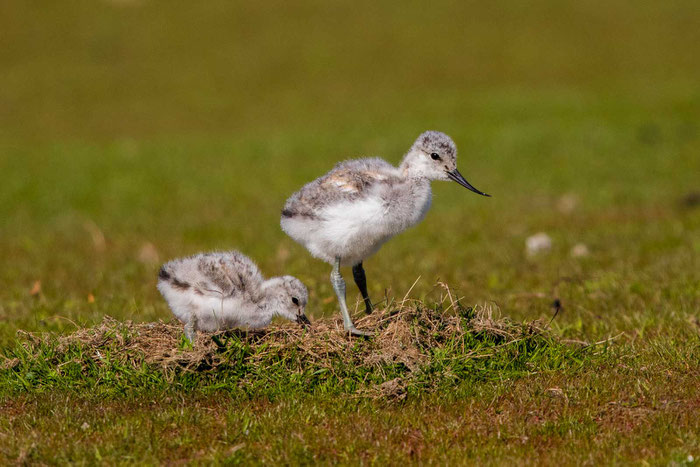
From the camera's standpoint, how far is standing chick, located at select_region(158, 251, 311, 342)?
6.77 meters

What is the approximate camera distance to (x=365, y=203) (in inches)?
246

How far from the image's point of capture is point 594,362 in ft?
21.6

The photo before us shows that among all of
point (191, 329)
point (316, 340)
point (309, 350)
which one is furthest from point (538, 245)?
point (191, 329)

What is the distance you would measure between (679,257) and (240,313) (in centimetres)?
635

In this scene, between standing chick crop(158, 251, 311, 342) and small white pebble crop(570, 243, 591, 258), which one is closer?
standing chick crop(158, 251, 311, 342)

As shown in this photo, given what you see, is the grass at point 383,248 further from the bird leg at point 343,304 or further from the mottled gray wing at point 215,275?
the mottled gray wing at point 215,275

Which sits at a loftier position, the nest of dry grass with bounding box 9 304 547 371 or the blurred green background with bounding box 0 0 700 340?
the blurred green background with bounding box 0 0 700 340

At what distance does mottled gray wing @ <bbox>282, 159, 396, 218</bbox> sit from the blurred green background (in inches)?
94.0

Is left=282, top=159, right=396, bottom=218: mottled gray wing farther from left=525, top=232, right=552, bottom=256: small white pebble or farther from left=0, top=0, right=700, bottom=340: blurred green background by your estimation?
left=525, top=232, right=552, bottom=256: small white pebble

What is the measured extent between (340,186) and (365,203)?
1.09 ft

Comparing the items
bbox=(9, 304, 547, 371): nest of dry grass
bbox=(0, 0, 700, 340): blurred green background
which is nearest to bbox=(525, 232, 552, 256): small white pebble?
bbox=(0, 0, 700, 340): blurred green background

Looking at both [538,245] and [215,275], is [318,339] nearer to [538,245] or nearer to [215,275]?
[215,275]

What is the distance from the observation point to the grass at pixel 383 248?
5.62 m

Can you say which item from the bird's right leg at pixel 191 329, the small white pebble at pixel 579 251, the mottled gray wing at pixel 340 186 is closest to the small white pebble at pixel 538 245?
the small white pebble at pixel 579 251
